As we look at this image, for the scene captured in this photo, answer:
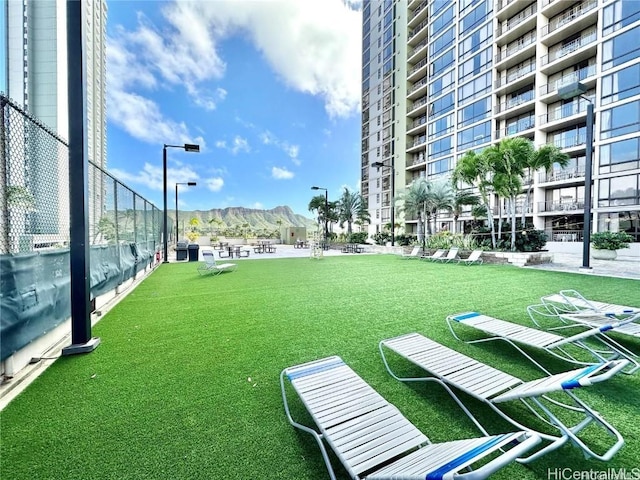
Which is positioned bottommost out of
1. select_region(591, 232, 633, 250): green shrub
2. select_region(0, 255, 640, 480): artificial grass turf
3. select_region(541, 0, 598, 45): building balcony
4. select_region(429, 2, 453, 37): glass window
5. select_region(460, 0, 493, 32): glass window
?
select_region(0, 255, 640, 480): artificial grass turf

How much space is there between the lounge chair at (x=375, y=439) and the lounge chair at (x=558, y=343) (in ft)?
5.40

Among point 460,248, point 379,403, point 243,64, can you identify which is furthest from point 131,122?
point 379,403

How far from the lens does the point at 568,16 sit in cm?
2348

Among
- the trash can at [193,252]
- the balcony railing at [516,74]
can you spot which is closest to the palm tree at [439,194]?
the balcony railing at [516,74]

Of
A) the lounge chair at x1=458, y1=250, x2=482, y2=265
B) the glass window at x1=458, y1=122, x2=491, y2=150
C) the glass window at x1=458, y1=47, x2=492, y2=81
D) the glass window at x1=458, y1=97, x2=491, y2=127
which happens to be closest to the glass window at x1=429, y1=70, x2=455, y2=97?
the glass window at x1=458, y1=47, x2=492, y2=81

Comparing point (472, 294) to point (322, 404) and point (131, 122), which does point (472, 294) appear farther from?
point (131, 122)

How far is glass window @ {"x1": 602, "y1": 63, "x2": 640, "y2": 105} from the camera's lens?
747 inches

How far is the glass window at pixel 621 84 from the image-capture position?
62.2 ft

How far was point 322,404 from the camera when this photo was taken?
7.34 ft

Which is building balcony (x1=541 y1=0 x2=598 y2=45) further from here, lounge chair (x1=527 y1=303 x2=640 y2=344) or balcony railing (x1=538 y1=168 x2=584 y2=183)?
lounge chair (x1=527 y1=303 x2=640 y2=344)

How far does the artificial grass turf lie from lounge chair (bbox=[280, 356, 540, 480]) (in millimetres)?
274

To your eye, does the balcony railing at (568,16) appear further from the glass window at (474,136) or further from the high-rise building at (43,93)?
the high-rise building at (43,93)

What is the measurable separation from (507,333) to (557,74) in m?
31.1

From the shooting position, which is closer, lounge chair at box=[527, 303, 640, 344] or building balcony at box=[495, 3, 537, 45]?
lounge chair at box=[527, 303, 640, 344]
